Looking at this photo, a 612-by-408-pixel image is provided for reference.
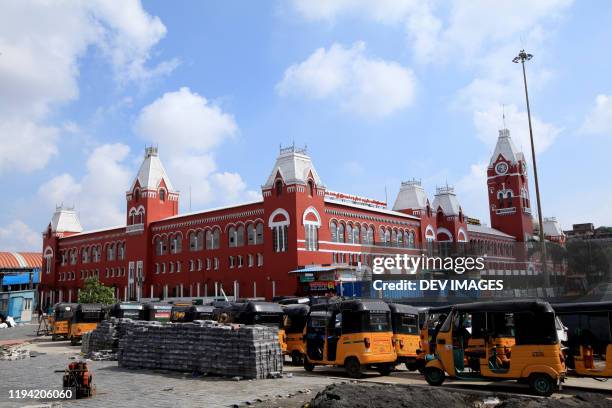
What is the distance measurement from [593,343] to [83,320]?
25.2 meters

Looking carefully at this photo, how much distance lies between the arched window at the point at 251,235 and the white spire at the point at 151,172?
1635cm

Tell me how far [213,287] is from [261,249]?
24.2 ft

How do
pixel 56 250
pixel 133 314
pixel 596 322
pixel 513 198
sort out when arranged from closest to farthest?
pixel 596 322, pixel 133 314, pixel 56 250, pixel 513 198

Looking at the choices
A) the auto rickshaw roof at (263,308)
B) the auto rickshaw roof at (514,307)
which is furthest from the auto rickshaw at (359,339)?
the auto rickshaw roof at (263,308)

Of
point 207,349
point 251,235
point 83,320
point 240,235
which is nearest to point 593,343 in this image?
point 207,349

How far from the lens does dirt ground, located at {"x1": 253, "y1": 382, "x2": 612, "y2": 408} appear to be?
9094mm

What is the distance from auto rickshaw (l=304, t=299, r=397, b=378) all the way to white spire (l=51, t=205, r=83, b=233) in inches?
2691

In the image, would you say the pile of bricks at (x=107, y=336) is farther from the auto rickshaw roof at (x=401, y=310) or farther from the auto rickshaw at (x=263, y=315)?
the auto rickshaw roof at (x=401, y=310)

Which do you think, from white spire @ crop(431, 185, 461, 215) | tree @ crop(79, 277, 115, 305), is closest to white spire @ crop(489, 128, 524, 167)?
white spire @ crop(431, 185, 461, 215)

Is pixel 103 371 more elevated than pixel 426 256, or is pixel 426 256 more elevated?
pixel 426 256

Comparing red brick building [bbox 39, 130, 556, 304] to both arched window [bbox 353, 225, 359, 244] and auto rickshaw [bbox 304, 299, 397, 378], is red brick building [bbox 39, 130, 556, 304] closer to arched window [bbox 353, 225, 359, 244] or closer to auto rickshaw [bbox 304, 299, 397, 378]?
arched window [bbox 353, 225, 359, 244]

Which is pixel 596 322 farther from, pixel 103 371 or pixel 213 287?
pixel 213 287

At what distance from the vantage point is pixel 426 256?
36.8 meters

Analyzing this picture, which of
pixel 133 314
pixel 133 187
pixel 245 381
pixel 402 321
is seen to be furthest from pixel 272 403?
pixel 133 187
